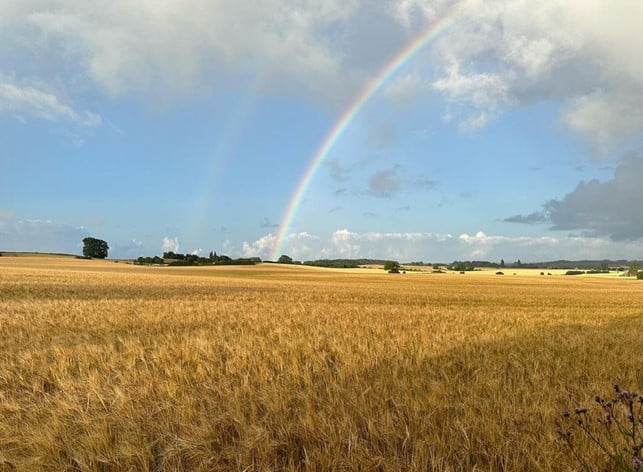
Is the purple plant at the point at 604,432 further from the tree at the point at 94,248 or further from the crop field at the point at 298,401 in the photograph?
the tree at the point at 94,248

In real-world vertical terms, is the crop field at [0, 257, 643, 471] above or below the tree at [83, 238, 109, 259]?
below

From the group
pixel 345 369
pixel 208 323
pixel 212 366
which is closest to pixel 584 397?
pixel 345 369

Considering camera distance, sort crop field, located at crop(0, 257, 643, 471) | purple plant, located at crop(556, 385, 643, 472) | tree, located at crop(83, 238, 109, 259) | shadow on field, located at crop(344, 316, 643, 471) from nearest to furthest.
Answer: purple plant, located at crop(556, 385, 643, 472) → shadow on field, located at crop(344, 316, 643, 471) → crop field, located at crop(0, 257, 643, 471) → tree, located at crop(83, 238, 109, 259)

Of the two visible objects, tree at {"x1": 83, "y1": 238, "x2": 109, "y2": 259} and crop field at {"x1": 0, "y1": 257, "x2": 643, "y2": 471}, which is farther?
tree at {"x1": 83, "y1": 238, "x2": 109, "y2": 259}

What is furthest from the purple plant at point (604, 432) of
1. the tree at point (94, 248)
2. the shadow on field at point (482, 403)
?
the tree at point (94, 248)

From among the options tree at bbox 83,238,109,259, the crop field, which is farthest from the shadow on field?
tree at bbox 83,238,109,259

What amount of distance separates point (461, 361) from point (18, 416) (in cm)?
596

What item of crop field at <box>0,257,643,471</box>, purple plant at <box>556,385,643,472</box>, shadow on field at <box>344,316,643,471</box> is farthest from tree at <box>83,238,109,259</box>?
purple plant at <box>556,385,643,472</box>

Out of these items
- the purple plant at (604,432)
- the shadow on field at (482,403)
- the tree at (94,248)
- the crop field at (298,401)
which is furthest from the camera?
the tree at (94,248)

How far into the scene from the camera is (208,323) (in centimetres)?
1262

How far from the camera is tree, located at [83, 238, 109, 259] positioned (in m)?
156

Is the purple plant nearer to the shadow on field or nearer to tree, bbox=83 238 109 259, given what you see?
the shadow on field

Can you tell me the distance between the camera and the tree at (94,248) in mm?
156250

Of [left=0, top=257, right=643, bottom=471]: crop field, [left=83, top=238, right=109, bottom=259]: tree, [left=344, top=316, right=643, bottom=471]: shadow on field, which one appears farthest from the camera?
[left=83, top=238, right=109, bottom=259]: tree
